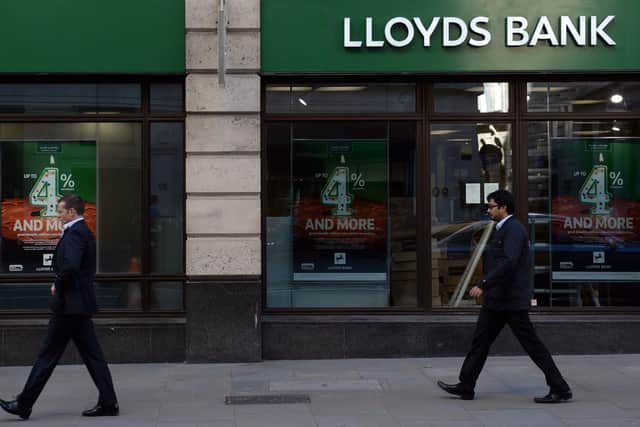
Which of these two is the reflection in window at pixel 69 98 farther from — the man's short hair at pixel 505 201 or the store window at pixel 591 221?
the store window at pixel 591 221

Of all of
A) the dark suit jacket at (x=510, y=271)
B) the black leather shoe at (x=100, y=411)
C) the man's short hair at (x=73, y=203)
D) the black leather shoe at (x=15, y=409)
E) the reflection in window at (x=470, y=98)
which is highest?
the reflection in window at (x=470, y=98)

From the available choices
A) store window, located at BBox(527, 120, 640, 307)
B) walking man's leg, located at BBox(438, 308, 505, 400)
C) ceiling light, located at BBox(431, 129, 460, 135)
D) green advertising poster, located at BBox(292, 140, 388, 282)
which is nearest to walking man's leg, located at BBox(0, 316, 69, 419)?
walking man's leg, located at BBox(438, 308, 505, 400)

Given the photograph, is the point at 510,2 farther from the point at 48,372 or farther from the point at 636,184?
the point at 48,372

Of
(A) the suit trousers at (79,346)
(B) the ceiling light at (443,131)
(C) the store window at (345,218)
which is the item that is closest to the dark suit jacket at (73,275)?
(A) the suit trousers at (79,346)

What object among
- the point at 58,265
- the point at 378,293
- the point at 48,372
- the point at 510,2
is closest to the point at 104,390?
the point at 48,372

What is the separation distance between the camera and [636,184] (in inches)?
466

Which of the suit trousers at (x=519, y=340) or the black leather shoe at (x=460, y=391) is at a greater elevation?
the suit trousers at (x=519, y=340)

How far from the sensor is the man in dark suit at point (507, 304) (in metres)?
8.80

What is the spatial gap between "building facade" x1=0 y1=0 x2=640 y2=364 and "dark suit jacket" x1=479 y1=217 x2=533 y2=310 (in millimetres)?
2538

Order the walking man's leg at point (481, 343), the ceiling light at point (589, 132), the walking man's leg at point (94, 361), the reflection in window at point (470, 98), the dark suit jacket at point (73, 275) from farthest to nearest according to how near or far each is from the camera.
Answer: the ceiling light at point (589, 132)
the reflection in window at point (470, 98)
the walking man's leg at point (481, 343)
the walking man's leg at point (94, 361)
the dark suit jacket at point (73, 275)

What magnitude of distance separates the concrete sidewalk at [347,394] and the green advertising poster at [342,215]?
1.17 m

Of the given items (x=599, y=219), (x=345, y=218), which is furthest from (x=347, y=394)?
(x=599, y=219)

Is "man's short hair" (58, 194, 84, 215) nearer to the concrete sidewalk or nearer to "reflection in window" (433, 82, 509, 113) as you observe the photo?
the concrete sidewalk

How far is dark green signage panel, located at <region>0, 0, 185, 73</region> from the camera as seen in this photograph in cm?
1099
